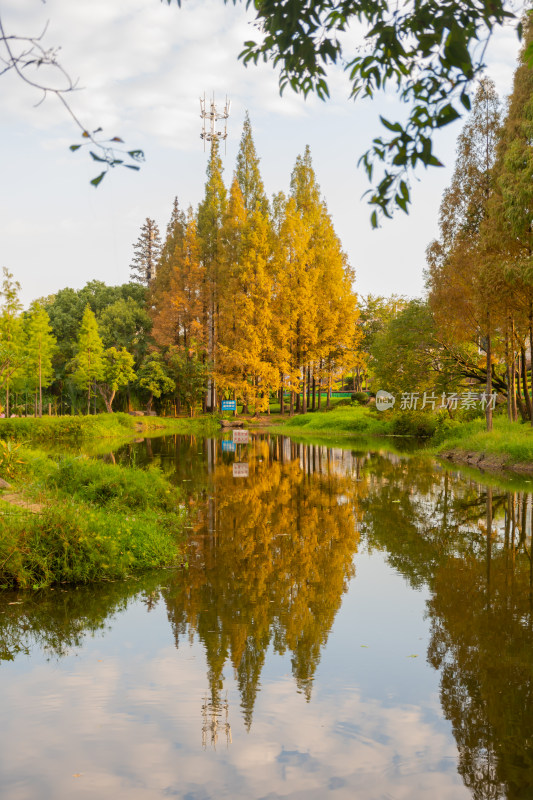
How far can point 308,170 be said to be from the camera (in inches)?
1837

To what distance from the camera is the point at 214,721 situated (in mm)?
4199

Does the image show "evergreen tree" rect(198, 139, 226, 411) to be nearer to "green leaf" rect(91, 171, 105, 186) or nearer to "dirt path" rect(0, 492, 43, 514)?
"dirt path" rect(0, 492, 43, 514)

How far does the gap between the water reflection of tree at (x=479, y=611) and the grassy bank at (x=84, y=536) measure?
3.07 meters

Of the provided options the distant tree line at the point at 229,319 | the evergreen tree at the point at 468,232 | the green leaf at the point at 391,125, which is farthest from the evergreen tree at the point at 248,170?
the green leaf at the point at 391,125

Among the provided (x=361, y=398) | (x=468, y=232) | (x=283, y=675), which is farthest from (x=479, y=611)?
(x=361, y=398)

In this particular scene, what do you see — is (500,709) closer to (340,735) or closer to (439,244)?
(340,735)

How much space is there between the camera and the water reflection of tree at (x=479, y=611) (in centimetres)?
379

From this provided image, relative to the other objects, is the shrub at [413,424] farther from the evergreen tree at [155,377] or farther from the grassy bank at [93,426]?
the evergreen tree at [155,377]

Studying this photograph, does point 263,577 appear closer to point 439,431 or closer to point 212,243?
point 439,431

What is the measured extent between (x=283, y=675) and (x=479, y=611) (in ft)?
7.57

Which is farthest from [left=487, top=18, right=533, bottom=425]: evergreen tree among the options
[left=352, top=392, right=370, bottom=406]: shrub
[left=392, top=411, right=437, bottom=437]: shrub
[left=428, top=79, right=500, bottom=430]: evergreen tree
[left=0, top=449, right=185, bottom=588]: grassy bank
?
[left=352, top=392, right=370, bottom=406]: shrub

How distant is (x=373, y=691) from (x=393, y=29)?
4268 mm

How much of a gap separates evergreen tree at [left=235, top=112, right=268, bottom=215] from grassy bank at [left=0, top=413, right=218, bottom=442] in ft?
52.8

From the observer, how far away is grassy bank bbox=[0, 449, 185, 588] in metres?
6.93
